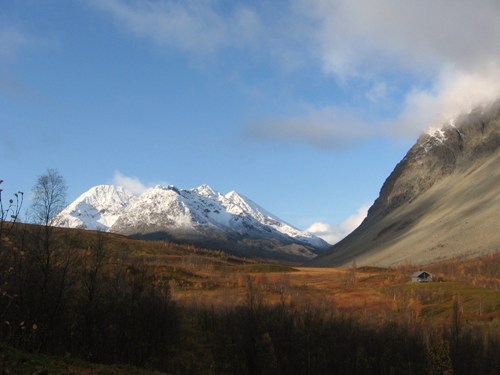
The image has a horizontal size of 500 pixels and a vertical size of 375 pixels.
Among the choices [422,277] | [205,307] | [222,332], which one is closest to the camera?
[222,332]

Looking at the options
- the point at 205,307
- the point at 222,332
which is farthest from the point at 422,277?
the point at 222,332

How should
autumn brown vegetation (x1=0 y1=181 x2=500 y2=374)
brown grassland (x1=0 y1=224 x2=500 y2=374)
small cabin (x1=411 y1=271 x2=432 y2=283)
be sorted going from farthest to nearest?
small cabin (x1=411 y1=271 x2=432 y2=283)
autumn brown vegetation (x1=0 y1=181 x2=500 y2=374)
brown grassland (x1=0 y1=224 x2=500 y2=374)

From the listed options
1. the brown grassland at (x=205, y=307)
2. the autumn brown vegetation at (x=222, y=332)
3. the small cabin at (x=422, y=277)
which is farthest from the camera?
the small cabin at (x=422, y=277)

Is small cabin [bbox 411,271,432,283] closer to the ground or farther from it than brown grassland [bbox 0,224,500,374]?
farther from it

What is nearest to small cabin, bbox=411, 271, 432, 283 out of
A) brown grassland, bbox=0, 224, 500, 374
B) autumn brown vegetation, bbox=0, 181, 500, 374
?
brown grassland, bbox=0, 224, 500, 374

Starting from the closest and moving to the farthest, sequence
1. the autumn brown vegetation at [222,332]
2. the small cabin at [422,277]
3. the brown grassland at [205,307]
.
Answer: the brown grassland at [205,307], the autumn brown vegetation at [222,332], the small cabin at [422,277]

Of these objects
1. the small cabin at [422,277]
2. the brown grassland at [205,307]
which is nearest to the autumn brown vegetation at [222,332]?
the brown grassland at [205,307]

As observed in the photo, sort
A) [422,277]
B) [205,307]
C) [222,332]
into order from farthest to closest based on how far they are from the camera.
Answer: [422,277] < [205,307] < [222,332]

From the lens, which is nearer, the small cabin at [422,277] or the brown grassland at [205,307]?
the brown grassland at [205,307]

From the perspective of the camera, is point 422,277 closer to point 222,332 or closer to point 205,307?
point 205,307

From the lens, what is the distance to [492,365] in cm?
8938

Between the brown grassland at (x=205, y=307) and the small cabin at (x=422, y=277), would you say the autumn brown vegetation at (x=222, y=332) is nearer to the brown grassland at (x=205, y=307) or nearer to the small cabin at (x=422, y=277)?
the brown grassland at (x=205, y=307)

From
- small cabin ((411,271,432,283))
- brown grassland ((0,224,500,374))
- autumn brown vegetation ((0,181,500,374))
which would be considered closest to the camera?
brown grassland ((0,224,500,374))

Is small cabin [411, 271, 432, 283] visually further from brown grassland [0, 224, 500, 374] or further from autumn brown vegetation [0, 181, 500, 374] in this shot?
autumn brown vegetation [0, 181, 500, 374]
